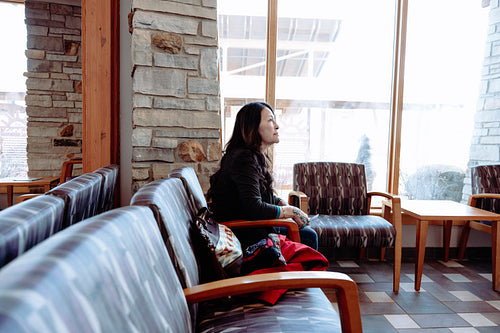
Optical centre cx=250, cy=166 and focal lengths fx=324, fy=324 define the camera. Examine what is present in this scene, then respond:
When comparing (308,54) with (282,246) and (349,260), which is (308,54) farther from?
(282,246)

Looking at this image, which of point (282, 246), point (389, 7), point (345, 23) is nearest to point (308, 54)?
point (345, 23)

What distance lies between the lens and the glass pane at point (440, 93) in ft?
10.5

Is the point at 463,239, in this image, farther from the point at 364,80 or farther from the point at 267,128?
the point at 267,128

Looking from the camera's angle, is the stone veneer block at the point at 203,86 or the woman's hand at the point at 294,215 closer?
the woman's hand at the point at 294,215

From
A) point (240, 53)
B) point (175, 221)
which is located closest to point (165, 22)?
point (240, 53)

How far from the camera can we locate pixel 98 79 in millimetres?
2074

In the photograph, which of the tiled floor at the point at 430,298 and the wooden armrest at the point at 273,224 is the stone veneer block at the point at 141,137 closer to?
the wooden armrest at the point at 273,224

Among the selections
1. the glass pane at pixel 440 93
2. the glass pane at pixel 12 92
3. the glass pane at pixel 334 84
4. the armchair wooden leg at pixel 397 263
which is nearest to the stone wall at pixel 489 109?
the glass pane at pixel 440 93

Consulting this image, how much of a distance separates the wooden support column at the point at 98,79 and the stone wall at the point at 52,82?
6.78 ft

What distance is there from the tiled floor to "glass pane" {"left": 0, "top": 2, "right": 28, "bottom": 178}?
379cm

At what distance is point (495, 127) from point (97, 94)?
11.5 feet

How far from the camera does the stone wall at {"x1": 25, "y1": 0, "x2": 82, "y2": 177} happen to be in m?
3.77

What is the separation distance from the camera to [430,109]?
329cm

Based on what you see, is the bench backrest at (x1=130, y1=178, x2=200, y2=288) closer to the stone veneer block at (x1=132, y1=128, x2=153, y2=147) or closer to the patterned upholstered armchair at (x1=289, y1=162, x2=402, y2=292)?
the stone veneer block at (x1=132, y1=128, x2=153, y2=147)
